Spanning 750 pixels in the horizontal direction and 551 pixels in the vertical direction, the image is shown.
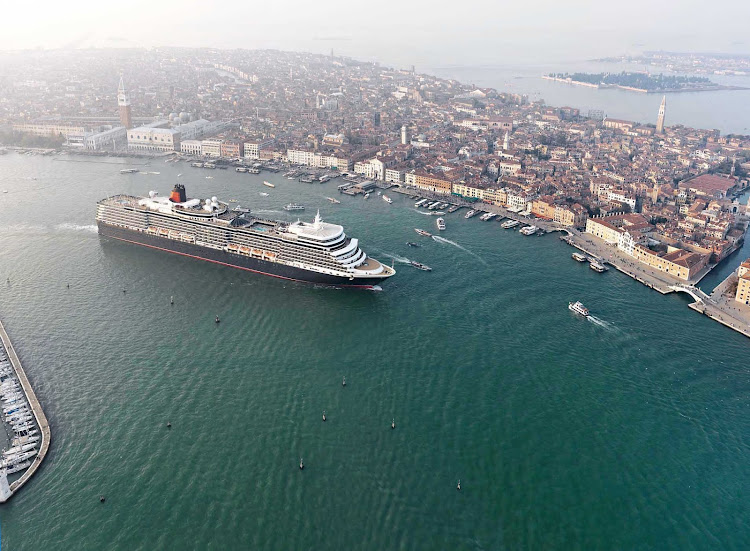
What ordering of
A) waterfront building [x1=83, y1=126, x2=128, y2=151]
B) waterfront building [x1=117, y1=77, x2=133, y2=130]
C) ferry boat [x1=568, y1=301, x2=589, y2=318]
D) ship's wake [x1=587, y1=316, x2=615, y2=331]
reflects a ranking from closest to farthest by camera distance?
ship's wake [x1=587, y1=316, x2=615, y2=331]
ferry boat [x1=568, y1=301, x2=589, y2=318]
waterfront building [x1=83, y1=126, x2=128, y2=151]
waterfront building [x1=117, y1=77, x2=133, y2=130]

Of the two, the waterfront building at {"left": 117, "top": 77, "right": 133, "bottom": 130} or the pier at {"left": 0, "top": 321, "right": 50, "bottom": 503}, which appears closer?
the pier at {"left": 0, "top": 321, "right": 50, "bottom": 503}

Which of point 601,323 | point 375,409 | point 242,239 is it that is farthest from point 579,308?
point 242,239

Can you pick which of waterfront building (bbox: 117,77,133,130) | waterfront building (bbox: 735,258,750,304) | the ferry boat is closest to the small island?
waterfront building (bbox: 117,77,133,130)

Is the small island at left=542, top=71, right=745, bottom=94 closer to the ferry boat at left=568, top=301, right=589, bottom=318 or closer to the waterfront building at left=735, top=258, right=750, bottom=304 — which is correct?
the waterfront building at left=735, top=258, right=750, bottom=304

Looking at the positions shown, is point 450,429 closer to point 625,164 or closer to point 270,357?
point 270,357

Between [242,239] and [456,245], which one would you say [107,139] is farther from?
[456,245]

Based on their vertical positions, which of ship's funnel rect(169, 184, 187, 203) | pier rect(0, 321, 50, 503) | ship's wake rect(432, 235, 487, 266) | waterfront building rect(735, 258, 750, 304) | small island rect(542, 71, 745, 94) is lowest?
pier rect(0, 321, 50, 503)

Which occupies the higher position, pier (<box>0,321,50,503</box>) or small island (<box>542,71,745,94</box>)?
small island (<box>542,71,745,94</box>)
